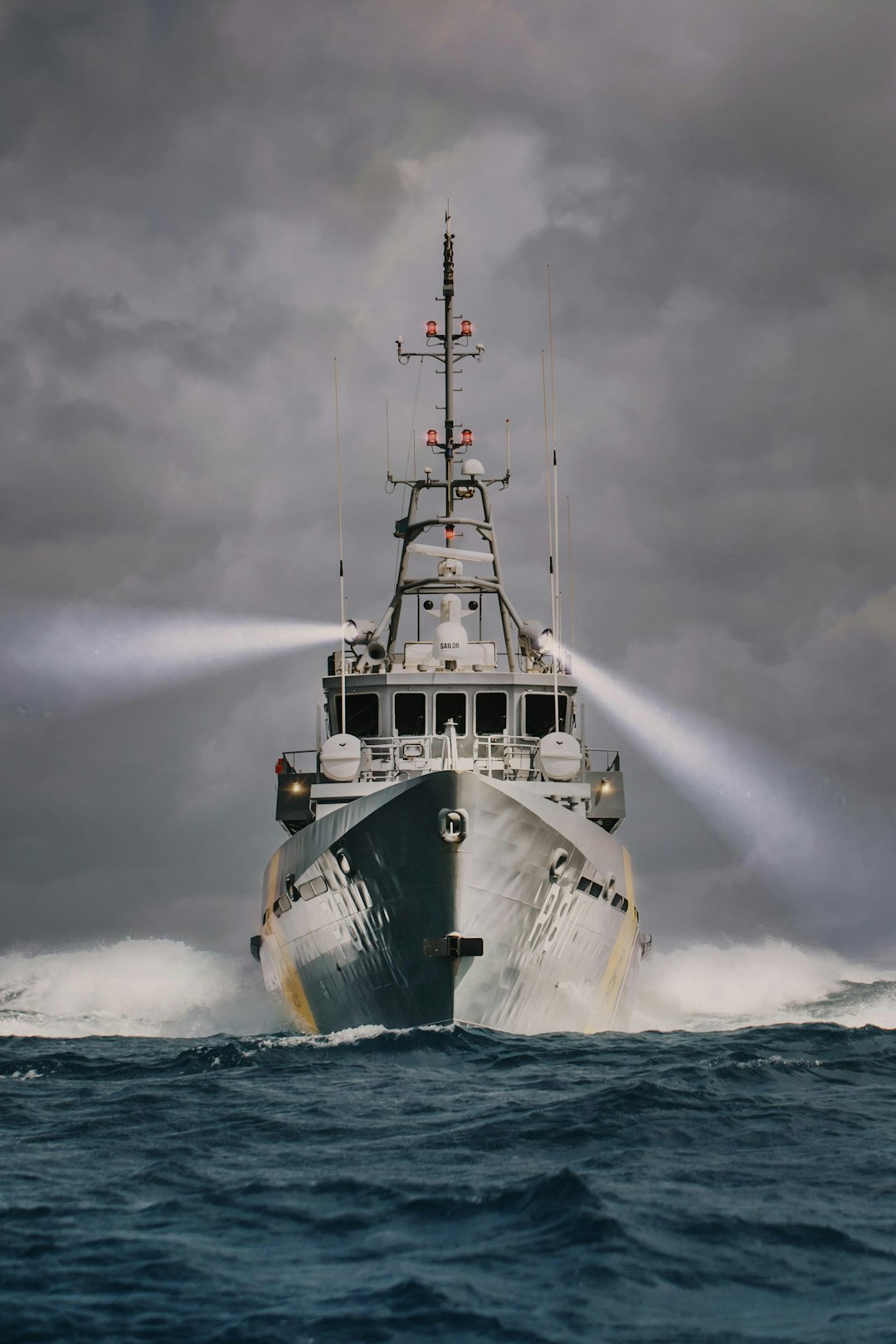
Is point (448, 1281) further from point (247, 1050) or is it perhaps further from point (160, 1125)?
point (247, 1050)

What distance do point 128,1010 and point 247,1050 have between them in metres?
16.2

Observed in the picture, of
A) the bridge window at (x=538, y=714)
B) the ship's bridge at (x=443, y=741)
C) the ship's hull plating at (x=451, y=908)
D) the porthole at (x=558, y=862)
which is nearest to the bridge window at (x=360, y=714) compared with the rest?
the ship's bridge at (x=443, y=741)

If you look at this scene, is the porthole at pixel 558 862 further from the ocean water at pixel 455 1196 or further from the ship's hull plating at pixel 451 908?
the ocean water at pixel 455 1196

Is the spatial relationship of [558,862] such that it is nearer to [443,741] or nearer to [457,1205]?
[443,741]

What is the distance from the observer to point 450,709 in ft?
112

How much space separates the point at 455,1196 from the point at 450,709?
21487mm

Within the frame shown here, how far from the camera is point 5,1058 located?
25969 mm

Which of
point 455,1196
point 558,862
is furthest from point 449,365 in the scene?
point 455,1196

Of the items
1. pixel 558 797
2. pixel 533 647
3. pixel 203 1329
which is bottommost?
pixel 203 1329

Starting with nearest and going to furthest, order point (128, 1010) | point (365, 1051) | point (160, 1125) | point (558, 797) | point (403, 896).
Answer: point (160, 1125)
point (365, 1051)
point (403, 896)
point (558, 797)
point (128, 1010)

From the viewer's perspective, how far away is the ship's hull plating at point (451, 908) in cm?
2572

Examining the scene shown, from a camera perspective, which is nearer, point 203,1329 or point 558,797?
point 203,1329

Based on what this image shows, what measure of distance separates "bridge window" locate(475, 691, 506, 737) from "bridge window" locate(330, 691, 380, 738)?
2.59 meters

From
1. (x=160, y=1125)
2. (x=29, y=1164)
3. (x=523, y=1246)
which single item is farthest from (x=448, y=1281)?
(x=160, y=1125)
